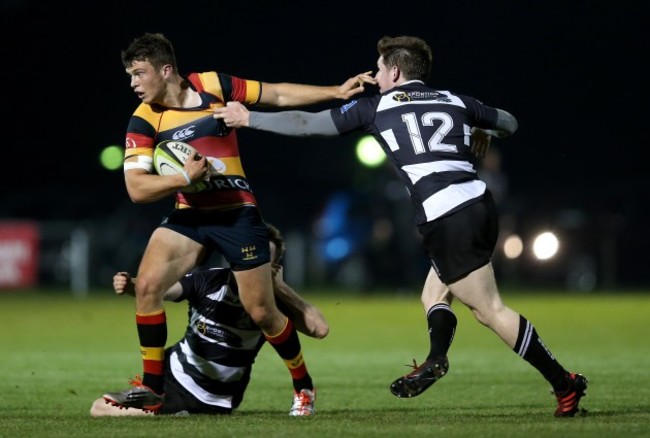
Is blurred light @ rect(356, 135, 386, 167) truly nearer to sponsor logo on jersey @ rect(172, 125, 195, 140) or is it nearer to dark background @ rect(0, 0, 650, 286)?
dark background @ rect(0, 0, 650, 286)

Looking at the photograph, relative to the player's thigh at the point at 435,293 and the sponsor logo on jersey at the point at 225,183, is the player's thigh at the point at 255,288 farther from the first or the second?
the player's thigh at the point at 435,293

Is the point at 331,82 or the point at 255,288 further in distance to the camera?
the point at 331,82

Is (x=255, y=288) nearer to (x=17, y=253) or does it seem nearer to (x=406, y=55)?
(x=406, y=55)

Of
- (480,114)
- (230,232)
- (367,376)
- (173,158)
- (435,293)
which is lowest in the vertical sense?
(367,376)

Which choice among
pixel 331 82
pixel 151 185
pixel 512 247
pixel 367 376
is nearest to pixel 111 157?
pixel 331 82

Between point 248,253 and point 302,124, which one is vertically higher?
point 302,124

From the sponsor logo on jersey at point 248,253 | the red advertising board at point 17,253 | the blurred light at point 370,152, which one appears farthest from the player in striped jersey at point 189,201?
the red advertising board at point 17,253

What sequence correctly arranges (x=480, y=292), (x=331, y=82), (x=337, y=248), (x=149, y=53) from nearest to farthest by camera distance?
1. (x=480, y=292)
2. (x=149, y=53)
3. (x=337, y=248)
4. (x=331, y=82)

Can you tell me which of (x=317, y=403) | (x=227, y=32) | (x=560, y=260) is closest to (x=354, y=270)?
(x=560, y=260)

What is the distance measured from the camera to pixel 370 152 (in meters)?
23.5

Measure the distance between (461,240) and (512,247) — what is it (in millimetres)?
14819

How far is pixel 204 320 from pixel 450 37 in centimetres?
1806

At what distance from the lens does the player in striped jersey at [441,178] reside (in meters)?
6.91

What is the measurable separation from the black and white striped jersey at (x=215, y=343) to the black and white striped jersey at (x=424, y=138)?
131 centimetres
